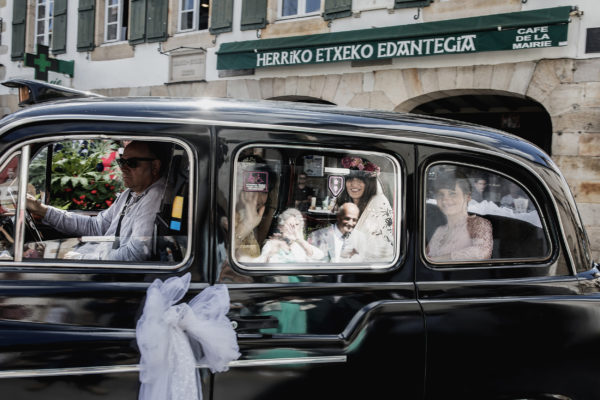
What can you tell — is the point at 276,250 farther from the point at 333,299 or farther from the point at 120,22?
the point at 120,22

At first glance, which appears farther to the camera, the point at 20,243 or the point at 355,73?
the point at 355,73

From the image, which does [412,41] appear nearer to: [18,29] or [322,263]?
[322,263]

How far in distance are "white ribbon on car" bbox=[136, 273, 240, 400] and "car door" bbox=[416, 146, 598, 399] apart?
0.75m

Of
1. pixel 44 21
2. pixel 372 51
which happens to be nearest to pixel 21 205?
pixel 372 51

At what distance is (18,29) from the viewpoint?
15078mm

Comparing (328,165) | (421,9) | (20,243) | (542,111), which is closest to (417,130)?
(328,165)

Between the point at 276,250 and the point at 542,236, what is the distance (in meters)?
1.08

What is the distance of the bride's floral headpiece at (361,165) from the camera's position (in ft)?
7.01

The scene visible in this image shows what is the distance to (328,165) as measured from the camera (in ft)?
6.94

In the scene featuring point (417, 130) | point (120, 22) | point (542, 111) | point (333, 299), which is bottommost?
point (333, 299)

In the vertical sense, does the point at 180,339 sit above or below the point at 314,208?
below

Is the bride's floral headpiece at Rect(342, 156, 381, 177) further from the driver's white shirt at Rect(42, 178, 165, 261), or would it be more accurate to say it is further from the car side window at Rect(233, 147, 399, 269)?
the driver's white shirt at Rect(42, 178, 165, 261)

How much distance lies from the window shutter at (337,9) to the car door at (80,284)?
8.75m

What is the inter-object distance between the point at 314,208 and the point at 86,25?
13.2 m
